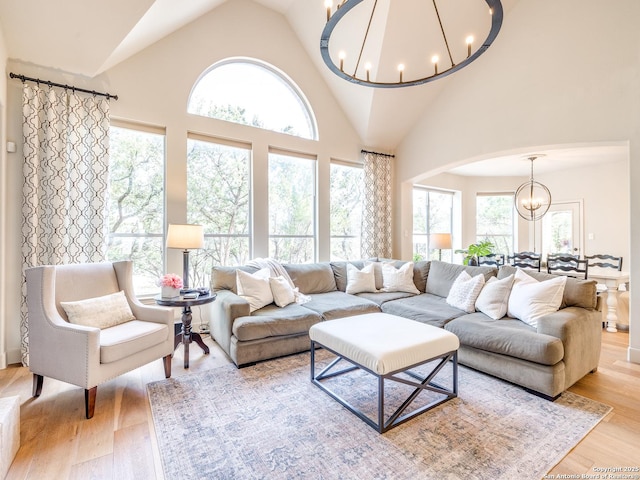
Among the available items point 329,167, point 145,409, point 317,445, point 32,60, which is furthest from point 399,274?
point 32,60

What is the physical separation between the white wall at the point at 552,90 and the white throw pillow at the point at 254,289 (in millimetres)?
3420

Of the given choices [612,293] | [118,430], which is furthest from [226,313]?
[612,293]

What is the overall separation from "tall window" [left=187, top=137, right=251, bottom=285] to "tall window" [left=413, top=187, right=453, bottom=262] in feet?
12.7

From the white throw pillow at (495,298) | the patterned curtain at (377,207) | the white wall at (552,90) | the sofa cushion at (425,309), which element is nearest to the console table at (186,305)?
the sofa cushion at (425,309)

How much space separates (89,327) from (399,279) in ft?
11.1

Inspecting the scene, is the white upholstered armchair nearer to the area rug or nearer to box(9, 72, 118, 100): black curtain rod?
the area rug

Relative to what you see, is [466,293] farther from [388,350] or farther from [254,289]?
[254,289]

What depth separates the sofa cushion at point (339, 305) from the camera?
11.0ft

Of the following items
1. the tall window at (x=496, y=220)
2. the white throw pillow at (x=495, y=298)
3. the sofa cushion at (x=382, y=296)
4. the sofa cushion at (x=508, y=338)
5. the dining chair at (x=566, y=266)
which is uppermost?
the tall window at (x=496, y=220)

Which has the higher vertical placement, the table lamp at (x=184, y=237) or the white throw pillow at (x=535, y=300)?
the table lamp at (x=184, y=237)

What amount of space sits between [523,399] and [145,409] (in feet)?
9.09

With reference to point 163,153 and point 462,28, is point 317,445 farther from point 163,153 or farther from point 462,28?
point 462,28

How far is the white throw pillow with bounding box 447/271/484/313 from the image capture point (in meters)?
3.27

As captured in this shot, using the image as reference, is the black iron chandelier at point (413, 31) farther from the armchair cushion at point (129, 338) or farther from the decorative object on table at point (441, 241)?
the armchair cushion at point (129, 338)
